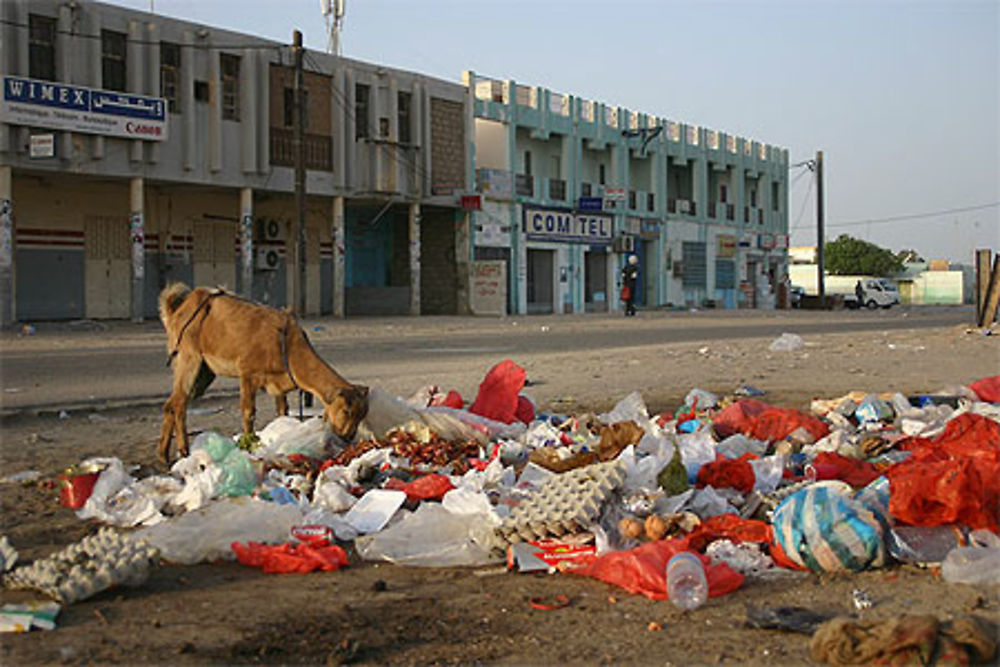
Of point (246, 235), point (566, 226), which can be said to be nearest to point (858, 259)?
point (566, 226)

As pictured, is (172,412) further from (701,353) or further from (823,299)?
(823,299)

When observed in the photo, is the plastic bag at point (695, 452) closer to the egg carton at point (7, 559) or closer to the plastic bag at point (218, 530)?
the plastic bag at point (218, 530)

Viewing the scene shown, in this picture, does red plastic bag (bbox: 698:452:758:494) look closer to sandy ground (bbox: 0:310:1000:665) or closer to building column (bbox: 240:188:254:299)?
sandy ground (bbox: 0:310:1000:665)

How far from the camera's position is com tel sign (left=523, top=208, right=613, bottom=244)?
132 ft

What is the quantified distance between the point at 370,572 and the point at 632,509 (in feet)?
4.38

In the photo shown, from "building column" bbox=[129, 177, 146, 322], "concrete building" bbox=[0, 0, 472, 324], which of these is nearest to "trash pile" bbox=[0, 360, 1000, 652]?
"concrete building" bbox=[0, 0, 472, 324]

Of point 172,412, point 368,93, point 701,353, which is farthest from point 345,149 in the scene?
point 172,412

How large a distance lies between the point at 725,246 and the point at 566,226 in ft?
48.8

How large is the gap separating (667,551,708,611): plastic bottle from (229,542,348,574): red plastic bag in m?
1.60

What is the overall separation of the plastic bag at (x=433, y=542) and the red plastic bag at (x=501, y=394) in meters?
3.15

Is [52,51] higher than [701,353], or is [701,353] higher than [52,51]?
[52,51]

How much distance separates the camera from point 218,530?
4887 millimetres

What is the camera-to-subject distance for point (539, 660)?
3482mm

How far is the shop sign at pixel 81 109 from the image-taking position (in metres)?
23.5
